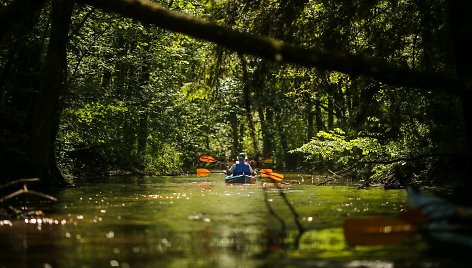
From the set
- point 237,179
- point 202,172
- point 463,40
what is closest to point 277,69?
point 463,40

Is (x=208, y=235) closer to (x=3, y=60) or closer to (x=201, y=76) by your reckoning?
(x=201, y=76)

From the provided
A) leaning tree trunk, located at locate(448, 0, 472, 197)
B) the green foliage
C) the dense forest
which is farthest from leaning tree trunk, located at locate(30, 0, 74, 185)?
leaning tree trunk, located at locate(448, 0, 472, 197)

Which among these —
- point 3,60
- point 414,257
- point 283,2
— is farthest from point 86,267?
point 3,60

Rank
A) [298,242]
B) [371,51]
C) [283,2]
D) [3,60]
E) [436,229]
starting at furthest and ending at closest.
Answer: [3,60] → [371,51] → [283,2] → [298,242] → [436,229]

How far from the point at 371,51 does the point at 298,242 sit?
628 centimetres

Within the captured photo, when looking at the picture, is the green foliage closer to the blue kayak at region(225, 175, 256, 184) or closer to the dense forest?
the dense forest

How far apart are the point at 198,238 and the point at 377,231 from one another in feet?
6.69

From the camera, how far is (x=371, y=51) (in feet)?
39.3

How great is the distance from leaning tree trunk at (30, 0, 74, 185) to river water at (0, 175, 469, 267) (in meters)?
2.13

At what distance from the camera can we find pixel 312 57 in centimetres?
712

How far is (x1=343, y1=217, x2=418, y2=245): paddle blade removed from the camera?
668 centimetres

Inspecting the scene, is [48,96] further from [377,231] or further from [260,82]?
[377,231]

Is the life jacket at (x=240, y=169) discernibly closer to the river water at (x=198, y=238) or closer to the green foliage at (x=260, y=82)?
the green foliage at (x=260, y=82)

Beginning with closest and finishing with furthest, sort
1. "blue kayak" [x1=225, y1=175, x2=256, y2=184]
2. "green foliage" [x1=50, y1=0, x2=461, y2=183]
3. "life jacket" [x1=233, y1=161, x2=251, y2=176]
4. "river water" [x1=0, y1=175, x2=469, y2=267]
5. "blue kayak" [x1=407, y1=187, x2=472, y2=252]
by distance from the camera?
"river water" [x1=0, y1=175, x2=469, y2=267], "blue kayak" [x1=407, y1=187, x2=472, y2=252], "green foliage" [x1=50, y1=0, x2=461, y2=183], "blue kayak" [x1=225, y1=175, x2=256, y2=184], "life jacket" [x1=233, y1=161, x2=251, y2=176]
